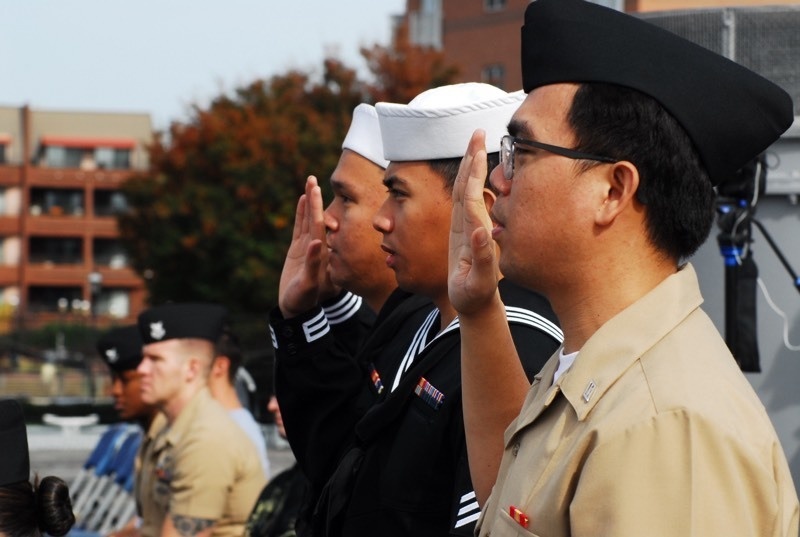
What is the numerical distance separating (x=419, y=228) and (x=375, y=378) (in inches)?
24.4

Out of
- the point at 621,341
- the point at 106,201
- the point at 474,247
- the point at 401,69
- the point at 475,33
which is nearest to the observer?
the point at 621,341

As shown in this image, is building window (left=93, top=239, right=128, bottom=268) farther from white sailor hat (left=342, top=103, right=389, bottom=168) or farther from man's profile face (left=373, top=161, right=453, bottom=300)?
man's profile face (left=373, top=161, right=453, bottom=300)

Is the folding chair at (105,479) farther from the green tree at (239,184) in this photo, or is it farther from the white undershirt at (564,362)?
the green tree at (239,184)

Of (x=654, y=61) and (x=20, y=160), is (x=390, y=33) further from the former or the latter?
(x=20, y=160)

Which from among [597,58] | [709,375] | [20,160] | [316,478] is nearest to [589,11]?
[597,58]

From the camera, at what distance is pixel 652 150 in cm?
229

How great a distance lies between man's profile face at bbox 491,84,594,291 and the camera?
2.33 metres

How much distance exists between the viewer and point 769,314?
509 cm

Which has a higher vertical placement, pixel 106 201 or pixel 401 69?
pixel 401 69

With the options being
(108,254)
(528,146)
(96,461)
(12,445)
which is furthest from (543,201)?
(108,254)

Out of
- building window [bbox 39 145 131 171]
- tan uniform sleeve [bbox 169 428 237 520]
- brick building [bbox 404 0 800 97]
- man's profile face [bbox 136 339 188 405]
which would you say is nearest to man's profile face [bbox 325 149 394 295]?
tan uniform sleeve [bbox 169 428 237 520]

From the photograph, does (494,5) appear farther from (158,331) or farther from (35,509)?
(35,509)

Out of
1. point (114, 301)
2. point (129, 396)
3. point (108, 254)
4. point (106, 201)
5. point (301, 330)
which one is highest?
point (301, 330)

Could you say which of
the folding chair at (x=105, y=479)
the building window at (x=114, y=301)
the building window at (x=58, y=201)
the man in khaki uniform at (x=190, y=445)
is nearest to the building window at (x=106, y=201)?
the building window at (x=58, y=201)
